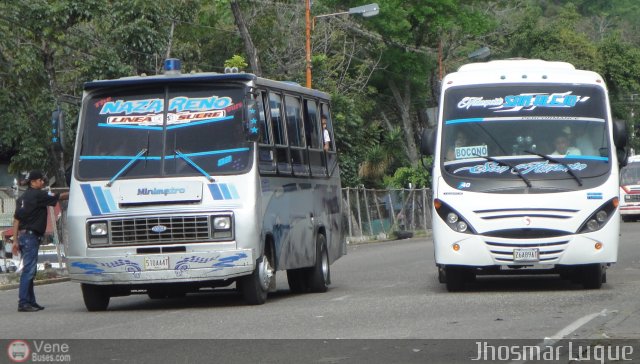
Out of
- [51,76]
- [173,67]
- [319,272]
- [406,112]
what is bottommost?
[319,272]

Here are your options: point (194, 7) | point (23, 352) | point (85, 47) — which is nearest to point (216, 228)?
point (23, 352)

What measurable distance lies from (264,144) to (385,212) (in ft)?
89.8

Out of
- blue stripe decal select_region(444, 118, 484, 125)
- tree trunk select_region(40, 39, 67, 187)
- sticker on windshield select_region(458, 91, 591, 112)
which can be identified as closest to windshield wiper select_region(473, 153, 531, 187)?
blue stripe decal select_region(444, 118, 484, 125)

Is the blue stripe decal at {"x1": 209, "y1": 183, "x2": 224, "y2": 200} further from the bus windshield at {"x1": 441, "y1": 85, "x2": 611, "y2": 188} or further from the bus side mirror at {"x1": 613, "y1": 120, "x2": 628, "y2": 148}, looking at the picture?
the bus side mirror at {"x1": 613, "y1": 120, "x2": 628, "y2": 148}

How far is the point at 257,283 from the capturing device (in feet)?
50.2

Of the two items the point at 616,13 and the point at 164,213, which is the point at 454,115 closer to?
the point at 164,213

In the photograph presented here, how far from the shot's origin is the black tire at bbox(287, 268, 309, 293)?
18141 mm

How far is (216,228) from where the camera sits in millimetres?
14836

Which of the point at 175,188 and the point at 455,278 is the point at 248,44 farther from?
the point at 175,188

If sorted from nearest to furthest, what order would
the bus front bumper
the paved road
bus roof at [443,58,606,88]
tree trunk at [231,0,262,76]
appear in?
the paved road
the bus front bumper
bus roof at [443,58,606,88]
tree trunk at [231,0,262,76]

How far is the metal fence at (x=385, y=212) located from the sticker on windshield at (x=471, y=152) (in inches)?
851

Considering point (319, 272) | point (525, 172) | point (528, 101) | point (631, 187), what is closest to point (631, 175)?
point (631, 187)

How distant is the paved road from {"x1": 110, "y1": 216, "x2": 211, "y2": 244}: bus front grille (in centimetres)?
92

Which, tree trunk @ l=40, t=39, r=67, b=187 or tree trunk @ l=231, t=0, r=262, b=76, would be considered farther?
tree trunk @ l=40, t=39, r=67, b=187
